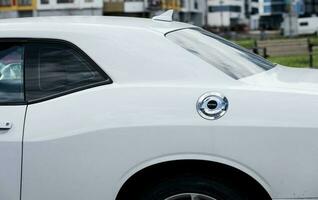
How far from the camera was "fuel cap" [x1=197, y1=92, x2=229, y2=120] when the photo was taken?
3.28m

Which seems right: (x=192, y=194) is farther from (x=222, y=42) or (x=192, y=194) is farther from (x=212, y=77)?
(x=222, y=42)

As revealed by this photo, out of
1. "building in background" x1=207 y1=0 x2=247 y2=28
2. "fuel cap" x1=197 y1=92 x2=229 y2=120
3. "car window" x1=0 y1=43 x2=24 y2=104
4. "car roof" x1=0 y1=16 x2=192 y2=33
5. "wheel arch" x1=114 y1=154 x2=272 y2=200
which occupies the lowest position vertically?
"wheel arch" x1=114 y1=154 x2=272 y2=200

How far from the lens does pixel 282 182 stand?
326cm

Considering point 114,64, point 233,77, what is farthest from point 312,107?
point 114,64

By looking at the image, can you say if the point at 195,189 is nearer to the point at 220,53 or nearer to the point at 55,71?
the point at 220,53

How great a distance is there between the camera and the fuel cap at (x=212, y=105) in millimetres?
3277

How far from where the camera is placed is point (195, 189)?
338 centimetres

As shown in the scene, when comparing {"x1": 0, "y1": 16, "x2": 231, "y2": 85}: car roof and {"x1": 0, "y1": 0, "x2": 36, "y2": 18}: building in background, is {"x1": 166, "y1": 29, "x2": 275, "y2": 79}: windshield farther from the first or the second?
{"x1": 0, "y1": 0, "x2": 36, "y2": 18}: building in background

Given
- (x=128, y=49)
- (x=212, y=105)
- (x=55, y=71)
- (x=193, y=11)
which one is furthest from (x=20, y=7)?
(x=212, y=105)

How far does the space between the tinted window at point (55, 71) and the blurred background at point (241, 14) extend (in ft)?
46.2

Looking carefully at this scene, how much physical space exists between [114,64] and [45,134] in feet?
1.82

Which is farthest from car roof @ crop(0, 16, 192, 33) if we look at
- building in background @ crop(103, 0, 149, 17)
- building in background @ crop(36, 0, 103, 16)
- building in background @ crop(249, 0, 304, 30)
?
building in background @ crop(249, 0, 304, 30)

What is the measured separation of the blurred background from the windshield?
13.3 metres

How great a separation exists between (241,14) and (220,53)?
132 meters
